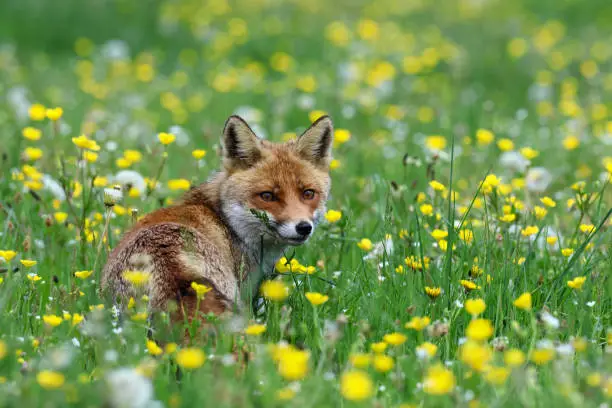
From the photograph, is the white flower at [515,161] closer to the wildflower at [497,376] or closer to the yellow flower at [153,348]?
the wildflower at [497,376]

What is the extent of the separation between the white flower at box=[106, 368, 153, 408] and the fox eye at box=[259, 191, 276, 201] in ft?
7.87

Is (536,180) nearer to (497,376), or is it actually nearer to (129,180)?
(129,180)

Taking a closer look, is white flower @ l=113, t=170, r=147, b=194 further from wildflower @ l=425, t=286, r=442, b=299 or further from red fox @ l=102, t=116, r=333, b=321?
wildflower @ l=425, t=286, r=442, b=299

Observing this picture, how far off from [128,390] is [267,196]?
2.55 meters

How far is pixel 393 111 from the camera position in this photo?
10250mm

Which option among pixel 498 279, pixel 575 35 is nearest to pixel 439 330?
pixel 498 279

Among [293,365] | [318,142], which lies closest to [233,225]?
[318,142]

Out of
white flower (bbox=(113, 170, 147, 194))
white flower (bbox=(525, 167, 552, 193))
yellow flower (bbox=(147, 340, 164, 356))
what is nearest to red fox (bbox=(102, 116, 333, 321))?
yellow flower (bbox=(147, 340, 164, 356))

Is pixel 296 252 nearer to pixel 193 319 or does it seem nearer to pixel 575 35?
pixel 193 319

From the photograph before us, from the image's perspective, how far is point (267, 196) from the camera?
554 centimetres

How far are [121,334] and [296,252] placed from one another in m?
1.97

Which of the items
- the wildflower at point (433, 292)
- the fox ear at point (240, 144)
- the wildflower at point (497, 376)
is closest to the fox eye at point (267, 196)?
the fox ear at point (240, 144)

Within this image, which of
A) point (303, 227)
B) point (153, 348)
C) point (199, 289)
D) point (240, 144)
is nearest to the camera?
point (153, 348)

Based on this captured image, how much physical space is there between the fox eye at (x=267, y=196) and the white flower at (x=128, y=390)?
2.40 meters
